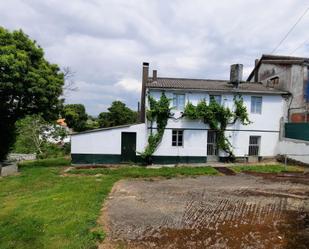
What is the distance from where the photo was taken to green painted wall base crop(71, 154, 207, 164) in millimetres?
17719

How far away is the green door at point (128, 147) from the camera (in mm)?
17953

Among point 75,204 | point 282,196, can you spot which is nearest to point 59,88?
point 75,204

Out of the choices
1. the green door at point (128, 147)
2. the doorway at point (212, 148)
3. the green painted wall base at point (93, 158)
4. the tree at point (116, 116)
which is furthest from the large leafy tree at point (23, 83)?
the tree at point (116, 116)

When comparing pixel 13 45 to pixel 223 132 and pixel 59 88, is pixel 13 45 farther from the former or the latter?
pixel 223 132

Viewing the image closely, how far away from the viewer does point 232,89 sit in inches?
730

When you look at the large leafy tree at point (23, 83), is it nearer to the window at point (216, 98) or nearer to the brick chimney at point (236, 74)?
the window at point (216, 98)

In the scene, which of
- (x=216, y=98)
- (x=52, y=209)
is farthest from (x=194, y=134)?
(x=52, y=209)

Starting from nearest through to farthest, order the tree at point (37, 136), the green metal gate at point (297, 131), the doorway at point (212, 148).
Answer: the green metal gate at point (297, 131)
the doorway at point (212, 148)
the tree at point (37, 136)

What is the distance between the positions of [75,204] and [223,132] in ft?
41.5

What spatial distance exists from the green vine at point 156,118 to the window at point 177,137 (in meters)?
0.94

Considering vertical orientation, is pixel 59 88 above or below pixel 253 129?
above

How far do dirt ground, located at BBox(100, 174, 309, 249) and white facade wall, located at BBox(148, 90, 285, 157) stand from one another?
6480 mm

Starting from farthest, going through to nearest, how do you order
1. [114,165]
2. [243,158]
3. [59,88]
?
[243,158], [114,165], [59,88]

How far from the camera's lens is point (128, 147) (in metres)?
18.0
